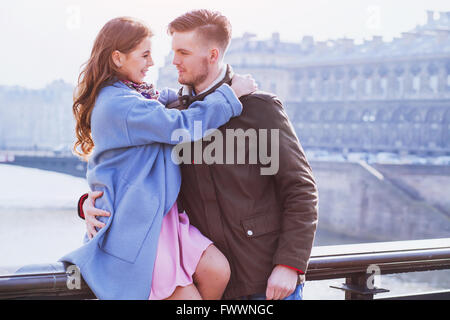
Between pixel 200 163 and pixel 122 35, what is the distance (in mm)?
275

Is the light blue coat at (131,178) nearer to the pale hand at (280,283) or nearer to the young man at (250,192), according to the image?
the young man at (250,192)

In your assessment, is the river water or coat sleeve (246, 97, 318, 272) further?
the river water

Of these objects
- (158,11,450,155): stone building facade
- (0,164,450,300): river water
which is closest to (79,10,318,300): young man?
(0,164,450,300): river water

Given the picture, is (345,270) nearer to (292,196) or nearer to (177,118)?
(292,196)

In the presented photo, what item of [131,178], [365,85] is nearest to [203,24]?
[131,178]

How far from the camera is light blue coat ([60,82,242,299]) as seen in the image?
44.2 inches

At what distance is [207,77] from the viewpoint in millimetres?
1271

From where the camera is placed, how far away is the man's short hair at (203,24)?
122cm

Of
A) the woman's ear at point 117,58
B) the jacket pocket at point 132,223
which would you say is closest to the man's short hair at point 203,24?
the woman's ear at point 117,58

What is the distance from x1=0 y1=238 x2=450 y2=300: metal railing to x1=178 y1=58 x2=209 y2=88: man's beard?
0.40m

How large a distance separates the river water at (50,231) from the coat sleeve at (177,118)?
441 cm

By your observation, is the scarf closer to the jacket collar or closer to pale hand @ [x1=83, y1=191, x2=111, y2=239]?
the jacket collar

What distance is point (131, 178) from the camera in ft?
3.81

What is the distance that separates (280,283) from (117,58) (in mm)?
510
